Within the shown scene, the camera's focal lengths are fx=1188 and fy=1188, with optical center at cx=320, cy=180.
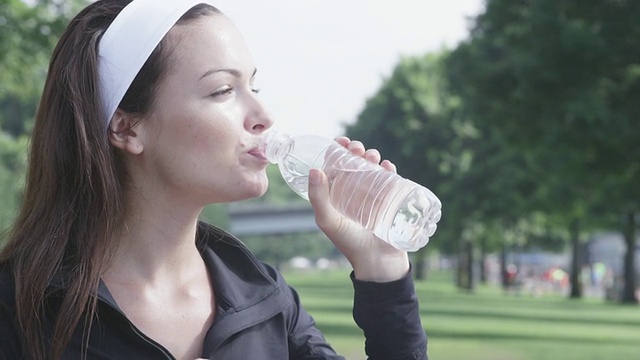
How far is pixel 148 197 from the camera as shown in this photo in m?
2.81

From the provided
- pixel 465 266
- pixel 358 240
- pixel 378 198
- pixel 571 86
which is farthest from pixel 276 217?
pixel 358 240

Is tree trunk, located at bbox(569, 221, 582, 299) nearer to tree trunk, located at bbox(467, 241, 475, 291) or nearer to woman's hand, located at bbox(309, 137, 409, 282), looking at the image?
tree trunk, located at bbox(467, 241, 475, 291)

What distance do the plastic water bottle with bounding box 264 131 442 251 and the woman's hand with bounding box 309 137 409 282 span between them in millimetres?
26

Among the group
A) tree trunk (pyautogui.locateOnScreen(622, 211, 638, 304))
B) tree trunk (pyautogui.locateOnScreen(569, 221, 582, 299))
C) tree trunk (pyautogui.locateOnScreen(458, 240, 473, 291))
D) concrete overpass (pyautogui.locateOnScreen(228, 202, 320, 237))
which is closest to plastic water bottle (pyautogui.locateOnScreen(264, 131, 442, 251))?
tree trunk (pyautogui.locateOnScreen(622, 211, 638, 304))

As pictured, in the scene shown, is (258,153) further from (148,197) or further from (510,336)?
(510,336)

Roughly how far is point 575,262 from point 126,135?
2140 inches

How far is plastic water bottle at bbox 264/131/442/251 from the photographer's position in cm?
296

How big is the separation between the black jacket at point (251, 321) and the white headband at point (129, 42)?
45cm

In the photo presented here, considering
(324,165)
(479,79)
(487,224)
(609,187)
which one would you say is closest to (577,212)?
(487,224)

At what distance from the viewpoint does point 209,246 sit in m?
2.94

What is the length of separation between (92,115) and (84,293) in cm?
42

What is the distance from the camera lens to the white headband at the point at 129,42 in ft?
8.79

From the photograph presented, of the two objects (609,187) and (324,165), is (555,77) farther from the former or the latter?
(324,165)

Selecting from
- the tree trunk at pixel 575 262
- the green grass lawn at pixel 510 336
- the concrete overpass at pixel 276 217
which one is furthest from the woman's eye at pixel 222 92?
the concrete overpass at pixel 276 217
